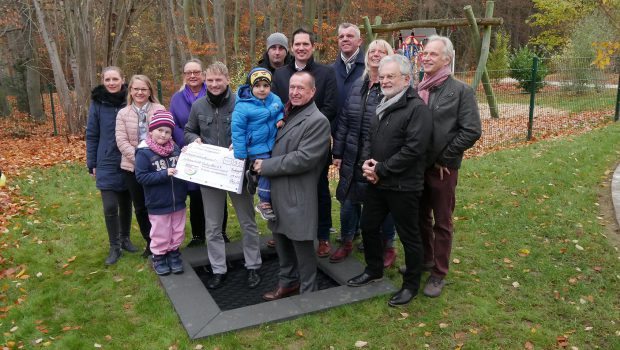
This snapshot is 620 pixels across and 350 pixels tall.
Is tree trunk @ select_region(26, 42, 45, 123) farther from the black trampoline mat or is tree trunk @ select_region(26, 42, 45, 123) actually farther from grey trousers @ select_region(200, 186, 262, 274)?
grey trousers @ select_region(200, 186, 262, 274)

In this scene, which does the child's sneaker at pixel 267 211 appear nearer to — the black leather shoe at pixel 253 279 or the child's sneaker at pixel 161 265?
the black leather shoe at pixel 253 279

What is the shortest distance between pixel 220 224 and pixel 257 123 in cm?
116

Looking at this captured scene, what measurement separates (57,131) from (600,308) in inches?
603

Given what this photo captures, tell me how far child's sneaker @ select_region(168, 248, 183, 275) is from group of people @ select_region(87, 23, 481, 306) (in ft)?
0.04

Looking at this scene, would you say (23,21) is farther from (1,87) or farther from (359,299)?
(359,299)

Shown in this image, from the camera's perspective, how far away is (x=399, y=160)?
3.73 m

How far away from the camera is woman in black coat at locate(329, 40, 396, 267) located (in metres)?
4.23

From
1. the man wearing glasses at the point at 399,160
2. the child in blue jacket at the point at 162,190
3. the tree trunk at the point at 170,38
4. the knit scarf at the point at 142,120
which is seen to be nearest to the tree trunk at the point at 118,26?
the tree trunk at the point at 170,38

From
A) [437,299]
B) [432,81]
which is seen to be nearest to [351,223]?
[437,299]

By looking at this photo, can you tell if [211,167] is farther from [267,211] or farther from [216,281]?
[216,281]

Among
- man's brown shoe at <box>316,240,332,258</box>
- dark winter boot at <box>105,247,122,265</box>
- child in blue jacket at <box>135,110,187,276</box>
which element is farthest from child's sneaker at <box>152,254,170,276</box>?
man's brown shoe at <box>316,240,332,258</box>

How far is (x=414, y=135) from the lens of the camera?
145 inches

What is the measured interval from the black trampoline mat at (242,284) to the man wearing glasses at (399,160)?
3.12 ft

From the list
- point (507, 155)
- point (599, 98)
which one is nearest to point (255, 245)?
point (507, 155)
